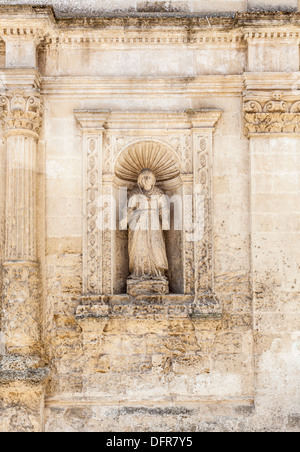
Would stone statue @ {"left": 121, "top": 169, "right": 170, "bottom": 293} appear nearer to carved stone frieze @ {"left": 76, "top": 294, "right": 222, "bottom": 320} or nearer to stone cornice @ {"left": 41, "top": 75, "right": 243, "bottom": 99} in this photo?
carved stone frieze @ {"left": 76, "top": 294, "right": 222, "bottom": 320}

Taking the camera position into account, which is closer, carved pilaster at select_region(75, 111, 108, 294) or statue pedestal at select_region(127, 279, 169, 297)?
carved pilaster at select_region(75, 111, 108, 294)

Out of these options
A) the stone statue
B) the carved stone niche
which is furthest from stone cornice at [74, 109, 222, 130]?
the stone statue

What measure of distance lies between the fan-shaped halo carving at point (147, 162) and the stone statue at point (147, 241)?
0.29 m

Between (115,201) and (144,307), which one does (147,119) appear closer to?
(115,201)

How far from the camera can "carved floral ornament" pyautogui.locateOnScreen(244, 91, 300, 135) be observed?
7.30 metres

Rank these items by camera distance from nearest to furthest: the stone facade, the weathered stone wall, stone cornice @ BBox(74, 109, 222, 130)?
the stone facade, stone cornice @ BBox(74, 109, 222, 130), the weathered stone wall

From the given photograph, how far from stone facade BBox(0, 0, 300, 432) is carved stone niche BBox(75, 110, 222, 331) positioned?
0.02m

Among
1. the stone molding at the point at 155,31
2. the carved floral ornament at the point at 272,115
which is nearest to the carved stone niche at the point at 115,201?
the carved floral ornament at the point at 272,115

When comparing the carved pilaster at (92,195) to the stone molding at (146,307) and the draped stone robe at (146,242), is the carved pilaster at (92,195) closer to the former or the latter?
the stone molding at (146,307)

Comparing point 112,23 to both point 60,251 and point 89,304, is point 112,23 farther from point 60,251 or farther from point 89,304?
point 89,304

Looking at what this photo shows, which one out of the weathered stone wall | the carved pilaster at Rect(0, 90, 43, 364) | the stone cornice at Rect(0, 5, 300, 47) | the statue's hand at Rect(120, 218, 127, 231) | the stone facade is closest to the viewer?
the carved pilaster at Rect(0, 90, 43, 364)

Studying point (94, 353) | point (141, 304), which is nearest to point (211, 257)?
point (141, 304)

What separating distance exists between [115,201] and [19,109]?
1.84 meters

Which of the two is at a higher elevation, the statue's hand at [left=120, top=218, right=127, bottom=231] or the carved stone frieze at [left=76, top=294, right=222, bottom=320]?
the statue's hand at [left=120, top=218, right=127, bottom=231]
